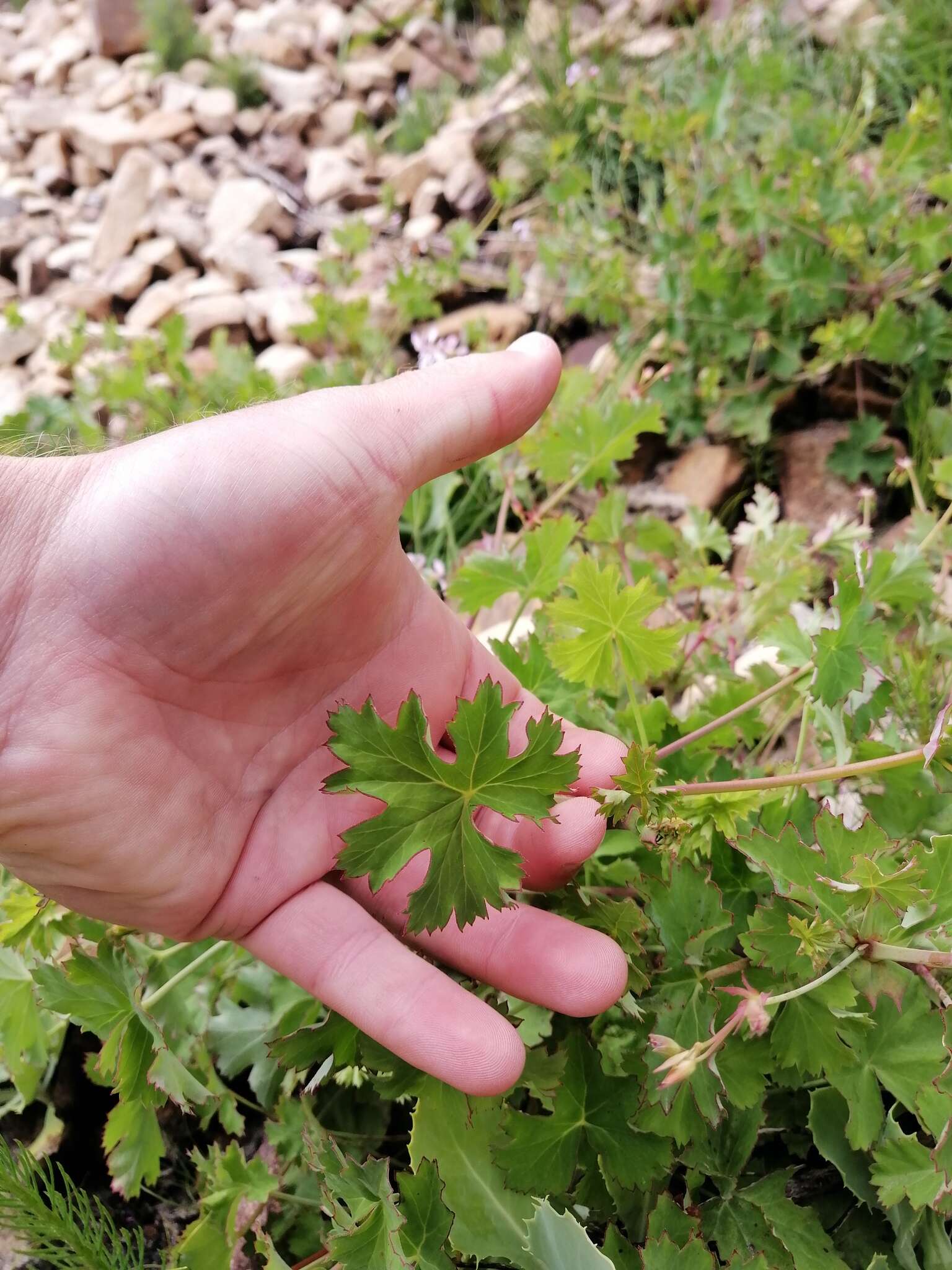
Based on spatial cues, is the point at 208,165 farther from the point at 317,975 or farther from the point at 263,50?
the point at 317,975

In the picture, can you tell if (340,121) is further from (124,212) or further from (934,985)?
(934,985)

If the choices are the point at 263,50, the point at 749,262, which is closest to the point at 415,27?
the point at 263,50

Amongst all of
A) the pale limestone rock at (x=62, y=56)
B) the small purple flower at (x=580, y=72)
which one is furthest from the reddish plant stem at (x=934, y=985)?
the pale limestone rock at (x=62, y=56)

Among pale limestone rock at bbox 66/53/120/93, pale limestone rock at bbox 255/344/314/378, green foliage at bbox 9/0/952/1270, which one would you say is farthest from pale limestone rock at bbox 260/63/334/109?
green foliage at bbox 9/0/952/1270

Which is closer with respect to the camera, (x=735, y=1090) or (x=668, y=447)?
(x=735, y=1090)

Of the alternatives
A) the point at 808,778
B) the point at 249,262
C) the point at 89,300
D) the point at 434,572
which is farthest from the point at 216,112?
the point at 808,778

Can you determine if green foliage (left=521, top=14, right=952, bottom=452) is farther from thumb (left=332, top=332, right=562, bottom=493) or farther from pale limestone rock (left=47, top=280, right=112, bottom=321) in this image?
pale limestone rock (left=47, top=280, right=112, bottom=321)

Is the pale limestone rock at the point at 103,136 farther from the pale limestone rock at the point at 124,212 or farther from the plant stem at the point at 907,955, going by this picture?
the plant stem at the point at 907,955
